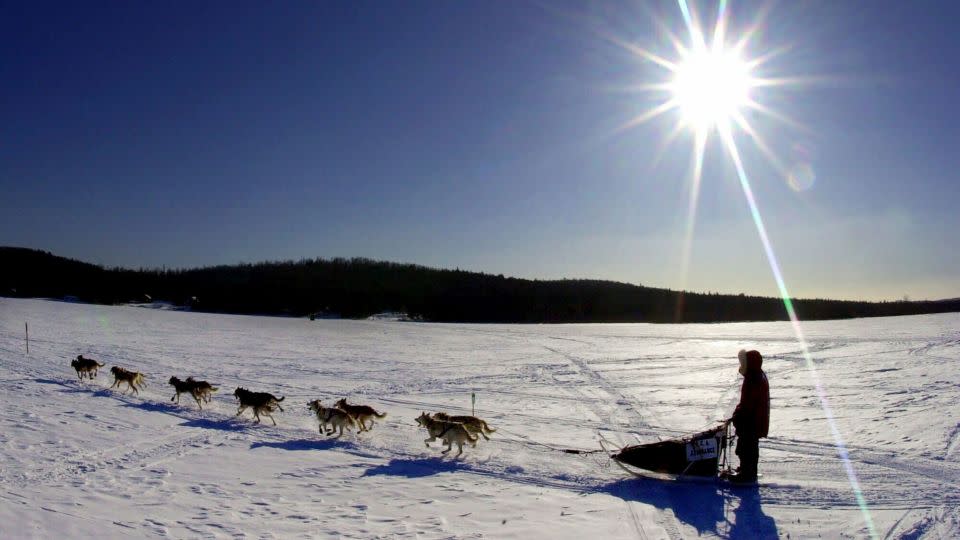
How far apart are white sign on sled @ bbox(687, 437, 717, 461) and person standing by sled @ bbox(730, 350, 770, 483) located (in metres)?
0.40

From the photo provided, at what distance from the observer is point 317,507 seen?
6.80 m

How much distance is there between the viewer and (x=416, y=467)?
8805 mm

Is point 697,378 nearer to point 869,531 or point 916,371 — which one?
point 916,371

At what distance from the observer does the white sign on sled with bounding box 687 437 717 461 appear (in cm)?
772

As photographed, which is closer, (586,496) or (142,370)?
(586,496)

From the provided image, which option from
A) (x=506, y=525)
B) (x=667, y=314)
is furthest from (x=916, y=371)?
(x=667, y=314)

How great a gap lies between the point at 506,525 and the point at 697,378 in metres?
14.2

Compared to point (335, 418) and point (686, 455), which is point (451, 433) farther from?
point (686, 455)

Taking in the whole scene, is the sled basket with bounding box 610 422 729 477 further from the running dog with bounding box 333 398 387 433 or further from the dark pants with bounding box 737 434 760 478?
the running dog with bounding box 333 398 387 433

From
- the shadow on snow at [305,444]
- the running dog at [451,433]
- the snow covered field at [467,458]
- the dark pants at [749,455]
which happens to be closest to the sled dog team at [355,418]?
the running dog at [451,433]

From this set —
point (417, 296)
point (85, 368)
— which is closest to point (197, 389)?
point (85, 368)

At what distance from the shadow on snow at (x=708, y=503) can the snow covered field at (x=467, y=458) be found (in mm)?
35

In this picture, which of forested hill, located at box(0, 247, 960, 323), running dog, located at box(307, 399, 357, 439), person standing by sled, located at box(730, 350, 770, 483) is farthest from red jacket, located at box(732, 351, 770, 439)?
forested hill, located at box(0, 247, 960, 323)

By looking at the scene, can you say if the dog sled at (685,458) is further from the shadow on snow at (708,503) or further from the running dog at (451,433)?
the running dog at (451,433)
